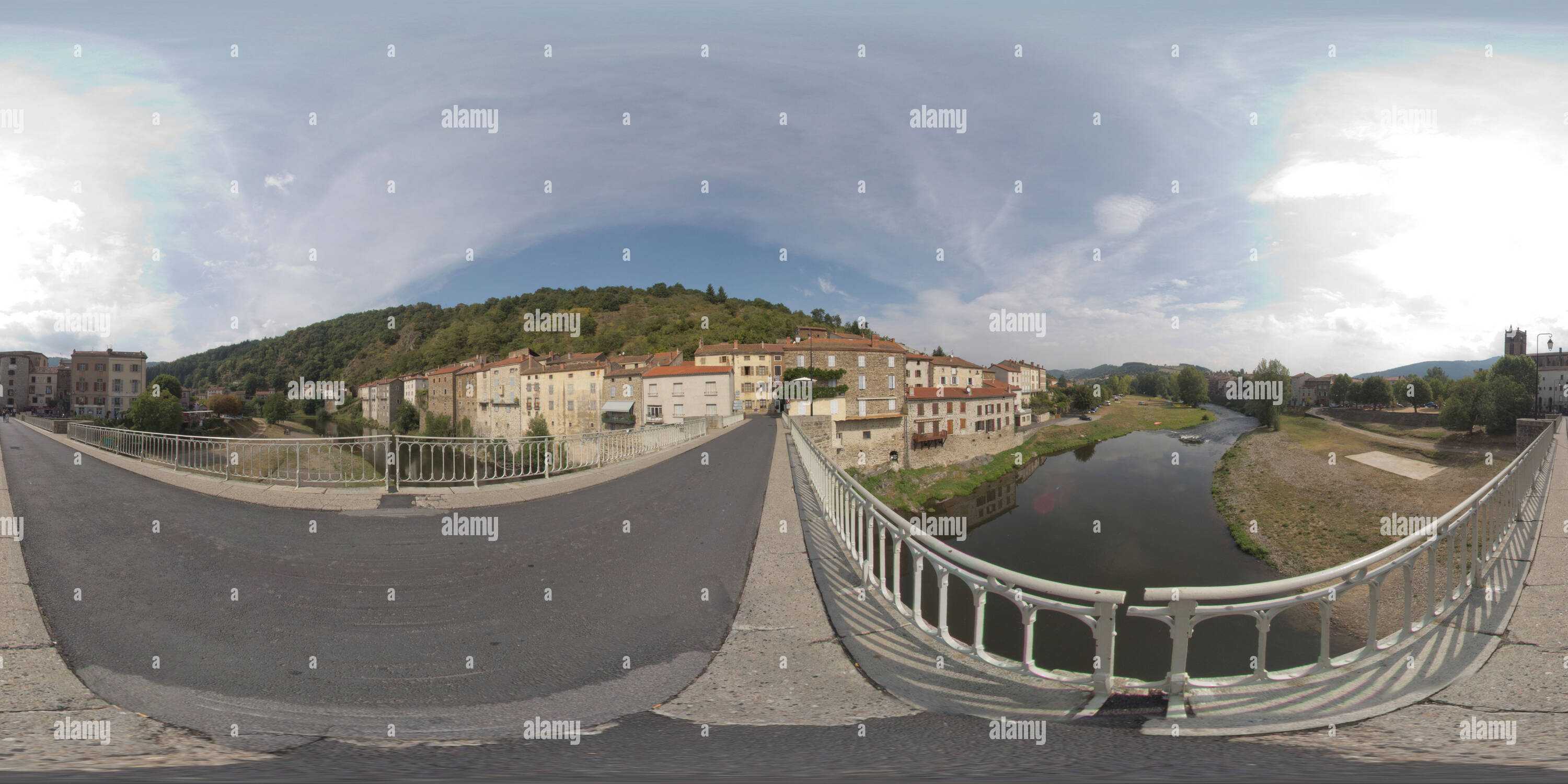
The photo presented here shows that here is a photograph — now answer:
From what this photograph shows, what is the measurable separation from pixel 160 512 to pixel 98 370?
82.6m

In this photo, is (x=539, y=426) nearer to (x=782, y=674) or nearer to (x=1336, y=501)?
(x=782, y=674)

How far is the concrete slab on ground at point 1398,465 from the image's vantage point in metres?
30.4

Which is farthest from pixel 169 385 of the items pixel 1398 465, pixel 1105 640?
pixel 1398 465

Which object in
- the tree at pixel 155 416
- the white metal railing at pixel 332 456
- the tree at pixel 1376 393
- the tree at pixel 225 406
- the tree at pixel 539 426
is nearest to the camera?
the white metal railing at pixel 332 456

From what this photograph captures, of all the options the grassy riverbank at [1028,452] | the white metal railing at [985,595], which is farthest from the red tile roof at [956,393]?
the white metal railing at [985,595]

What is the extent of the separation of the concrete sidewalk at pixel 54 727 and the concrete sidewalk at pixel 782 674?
2290 mm

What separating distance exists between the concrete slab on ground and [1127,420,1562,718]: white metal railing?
37.1 meters

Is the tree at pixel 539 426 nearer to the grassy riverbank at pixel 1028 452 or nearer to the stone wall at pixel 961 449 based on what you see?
the grassy riverbank at pixel 1028 452

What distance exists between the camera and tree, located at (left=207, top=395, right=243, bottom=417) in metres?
61.1

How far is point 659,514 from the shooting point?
8.00 meters

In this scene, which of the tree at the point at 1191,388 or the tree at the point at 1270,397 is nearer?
the tree at the point at 1270,397

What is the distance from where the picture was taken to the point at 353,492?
820 cm

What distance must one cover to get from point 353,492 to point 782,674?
8.14m

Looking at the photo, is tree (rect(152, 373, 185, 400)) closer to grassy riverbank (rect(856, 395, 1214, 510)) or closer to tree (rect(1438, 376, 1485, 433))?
grassy riverbank (rect(856, 395, 1214, 510))
